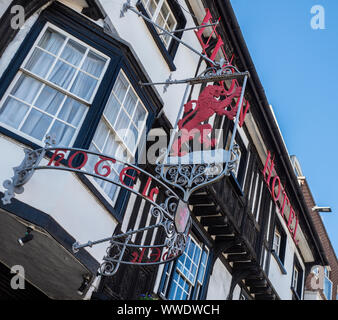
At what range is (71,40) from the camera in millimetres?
7562

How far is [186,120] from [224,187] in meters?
3.72

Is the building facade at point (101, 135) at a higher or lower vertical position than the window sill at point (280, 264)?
lower

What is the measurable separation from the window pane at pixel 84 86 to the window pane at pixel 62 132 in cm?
62

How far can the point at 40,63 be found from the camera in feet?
23.5

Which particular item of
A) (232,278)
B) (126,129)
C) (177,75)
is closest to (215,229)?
(232,278)

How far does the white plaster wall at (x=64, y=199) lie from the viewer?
19.7ft

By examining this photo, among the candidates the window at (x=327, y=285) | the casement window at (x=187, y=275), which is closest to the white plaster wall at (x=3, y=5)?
the casement window at (x=187, y=275)

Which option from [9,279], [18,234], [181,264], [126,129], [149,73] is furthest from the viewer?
[181,264]

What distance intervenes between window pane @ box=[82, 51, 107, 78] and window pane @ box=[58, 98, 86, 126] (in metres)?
0.69

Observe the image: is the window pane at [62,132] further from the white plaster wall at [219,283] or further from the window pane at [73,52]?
the white plaster wall at [219,283]

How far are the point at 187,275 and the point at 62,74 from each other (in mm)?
→ 5765

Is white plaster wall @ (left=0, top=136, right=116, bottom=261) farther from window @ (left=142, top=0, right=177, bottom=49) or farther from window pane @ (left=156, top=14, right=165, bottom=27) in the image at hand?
window pane @ (left=156, top=14, right=165, bottom=27)

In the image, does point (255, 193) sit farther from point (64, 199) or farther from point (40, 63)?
point (64, 199)
